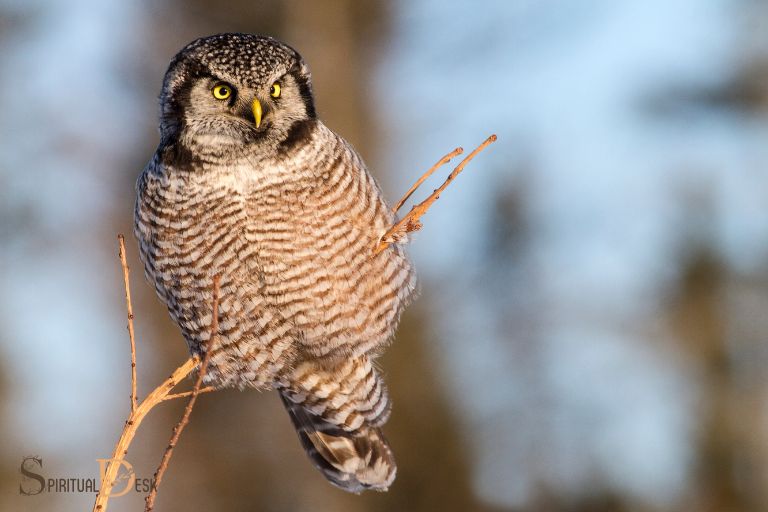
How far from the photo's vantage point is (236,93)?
4.30 metres

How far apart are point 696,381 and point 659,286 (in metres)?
1.43

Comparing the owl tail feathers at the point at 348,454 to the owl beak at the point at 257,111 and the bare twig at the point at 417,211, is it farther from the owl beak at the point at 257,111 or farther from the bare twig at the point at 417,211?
the owl beak at the point at 257,111

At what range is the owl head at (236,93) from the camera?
425cm

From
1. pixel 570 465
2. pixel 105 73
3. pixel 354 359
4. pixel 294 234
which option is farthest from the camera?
pixel 105 73

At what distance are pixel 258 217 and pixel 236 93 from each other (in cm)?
57

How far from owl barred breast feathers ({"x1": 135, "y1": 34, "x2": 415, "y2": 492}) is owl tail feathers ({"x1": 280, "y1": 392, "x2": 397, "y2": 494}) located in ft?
2.28

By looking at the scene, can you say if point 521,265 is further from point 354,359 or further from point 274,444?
point 354,359

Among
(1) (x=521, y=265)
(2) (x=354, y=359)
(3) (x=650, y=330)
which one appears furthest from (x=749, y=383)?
(2) (x=354, y=359)

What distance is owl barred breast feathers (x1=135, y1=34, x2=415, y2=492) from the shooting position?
13.9 ft

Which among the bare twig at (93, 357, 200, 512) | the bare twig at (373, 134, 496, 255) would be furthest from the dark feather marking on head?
the bare twig at (93, 357, 200, 512)

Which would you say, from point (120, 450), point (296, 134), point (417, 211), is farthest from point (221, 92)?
point (120, 450)

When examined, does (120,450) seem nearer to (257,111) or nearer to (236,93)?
(257,111)

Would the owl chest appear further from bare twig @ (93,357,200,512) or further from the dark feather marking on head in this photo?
bare twig @ (93,357,200,512)

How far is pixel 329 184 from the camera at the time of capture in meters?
4.34
